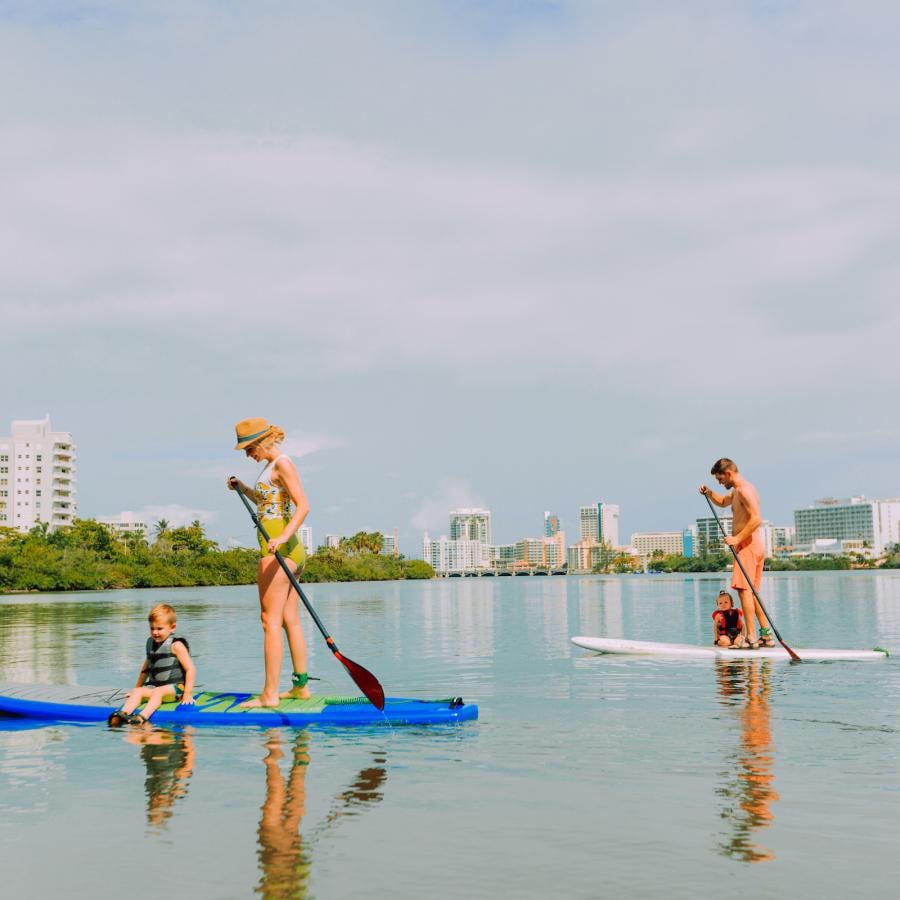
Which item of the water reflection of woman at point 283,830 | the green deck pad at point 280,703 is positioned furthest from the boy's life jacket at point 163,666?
the water reflection of woman at point 283,830

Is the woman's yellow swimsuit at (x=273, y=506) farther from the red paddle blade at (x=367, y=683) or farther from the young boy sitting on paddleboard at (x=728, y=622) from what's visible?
the young boy sitting on paddleboard at (x=728, y=622)

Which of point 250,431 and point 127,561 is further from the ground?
point 250,431

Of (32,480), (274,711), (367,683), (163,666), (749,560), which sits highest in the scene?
(32,480)

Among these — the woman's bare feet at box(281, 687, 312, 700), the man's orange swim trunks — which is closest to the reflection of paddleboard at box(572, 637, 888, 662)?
the man's orange swim trunks

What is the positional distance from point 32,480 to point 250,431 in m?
187

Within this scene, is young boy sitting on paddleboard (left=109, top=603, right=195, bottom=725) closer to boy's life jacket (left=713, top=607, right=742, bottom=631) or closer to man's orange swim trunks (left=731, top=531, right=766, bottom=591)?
man's orange swim trunks (left=731, top=531, right=766, bottom=591)

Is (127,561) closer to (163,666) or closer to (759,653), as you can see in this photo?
(759,653)

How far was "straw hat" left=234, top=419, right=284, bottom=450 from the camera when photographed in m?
9.73

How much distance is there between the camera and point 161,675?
10070 mm

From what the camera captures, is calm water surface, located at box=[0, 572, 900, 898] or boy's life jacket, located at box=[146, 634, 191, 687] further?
boy's life jacket, located at box=[146, 634, 191, 687]

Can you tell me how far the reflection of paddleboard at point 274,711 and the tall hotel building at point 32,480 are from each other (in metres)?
180

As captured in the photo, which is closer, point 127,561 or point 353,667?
point 353,667

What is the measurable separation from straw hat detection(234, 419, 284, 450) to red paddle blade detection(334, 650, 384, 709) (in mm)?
2154

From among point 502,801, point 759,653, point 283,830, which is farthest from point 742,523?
point 283,830
